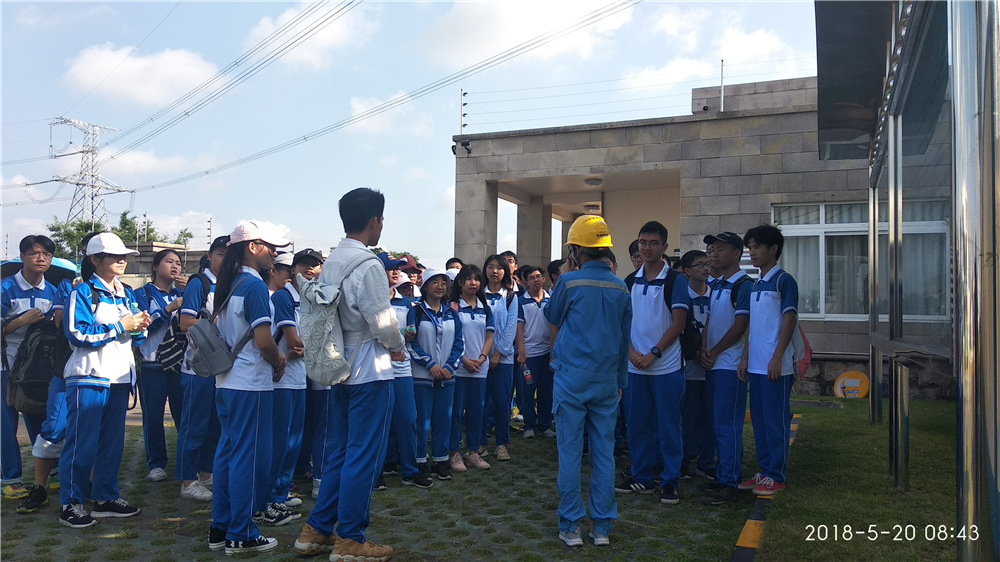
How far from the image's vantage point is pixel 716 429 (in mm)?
5836

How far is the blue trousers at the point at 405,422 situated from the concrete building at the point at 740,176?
27.6 ft

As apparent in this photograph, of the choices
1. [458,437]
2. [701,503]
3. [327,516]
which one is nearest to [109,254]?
[327,516]

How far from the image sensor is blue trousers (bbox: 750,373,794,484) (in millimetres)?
5613

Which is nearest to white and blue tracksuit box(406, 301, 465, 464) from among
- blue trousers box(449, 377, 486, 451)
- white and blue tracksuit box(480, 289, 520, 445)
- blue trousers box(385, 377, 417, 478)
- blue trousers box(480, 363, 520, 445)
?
blue trousers box(449, 377, 486, 451)

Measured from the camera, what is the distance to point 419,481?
20.0ft

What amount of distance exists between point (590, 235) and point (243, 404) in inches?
100

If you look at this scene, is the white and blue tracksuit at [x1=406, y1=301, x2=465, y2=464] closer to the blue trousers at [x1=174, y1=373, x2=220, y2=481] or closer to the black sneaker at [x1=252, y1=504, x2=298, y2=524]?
the black sneaker at [x1=252, y1=504, x2=298, y2=524]

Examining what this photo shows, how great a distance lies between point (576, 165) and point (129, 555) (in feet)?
37.6

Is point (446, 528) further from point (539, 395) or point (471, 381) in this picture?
point (539, 395)

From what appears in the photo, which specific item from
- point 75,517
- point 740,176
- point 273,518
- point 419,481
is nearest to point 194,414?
point 75,517

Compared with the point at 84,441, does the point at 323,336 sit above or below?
above

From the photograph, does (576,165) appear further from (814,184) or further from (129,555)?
(129,555)

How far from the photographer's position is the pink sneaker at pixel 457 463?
263 inches

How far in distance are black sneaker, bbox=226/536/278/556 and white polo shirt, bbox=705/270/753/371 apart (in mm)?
3847
